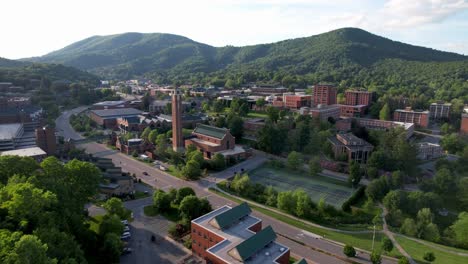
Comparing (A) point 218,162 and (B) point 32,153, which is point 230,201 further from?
(B) point 32,153

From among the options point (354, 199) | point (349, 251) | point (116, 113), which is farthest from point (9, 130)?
point (349, 251)

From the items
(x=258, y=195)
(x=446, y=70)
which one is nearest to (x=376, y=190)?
(x=258, y=195)

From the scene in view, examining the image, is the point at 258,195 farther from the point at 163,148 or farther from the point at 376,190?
the point at 163,148

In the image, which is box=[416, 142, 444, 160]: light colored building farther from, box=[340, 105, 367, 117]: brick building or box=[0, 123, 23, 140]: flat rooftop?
box=[0, 123, 23, 140]: flat rooftop

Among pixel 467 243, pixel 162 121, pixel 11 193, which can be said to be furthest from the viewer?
pixel 162 121

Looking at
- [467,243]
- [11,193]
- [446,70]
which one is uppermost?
[446,70]

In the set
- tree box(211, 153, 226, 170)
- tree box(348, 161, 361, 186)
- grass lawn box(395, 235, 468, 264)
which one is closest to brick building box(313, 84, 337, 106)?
tree box(348, 161, 361, 186)

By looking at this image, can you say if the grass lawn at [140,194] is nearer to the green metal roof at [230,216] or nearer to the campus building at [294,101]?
the green metal roof at [230,216]
